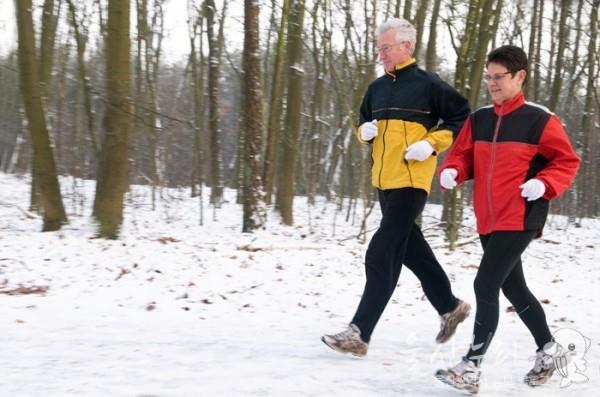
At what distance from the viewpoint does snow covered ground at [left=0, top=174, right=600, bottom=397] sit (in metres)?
3.19

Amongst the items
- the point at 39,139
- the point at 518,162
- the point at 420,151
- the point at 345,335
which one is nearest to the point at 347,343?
the point at 345,335

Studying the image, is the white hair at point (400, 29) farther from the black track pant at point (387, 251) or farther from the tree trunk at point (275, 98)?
the tree trunk at point (275, 98)

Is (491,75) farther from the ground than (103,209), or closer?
farther from the ground

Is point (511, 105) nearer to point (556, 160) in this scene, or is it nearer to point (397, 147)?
point (556, 160)

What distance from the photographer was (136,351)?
3.69 meters

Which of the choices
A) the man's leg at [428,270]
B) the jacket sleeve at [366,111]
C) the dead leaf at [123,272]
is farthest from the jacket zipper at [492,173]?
the dead leaf at [123,272]

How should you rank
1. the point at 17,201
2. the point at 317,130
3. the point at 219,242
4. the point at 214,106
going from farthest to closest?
the point at 317,130
the point at 17,201
the point at 214,106
the point at 219,242

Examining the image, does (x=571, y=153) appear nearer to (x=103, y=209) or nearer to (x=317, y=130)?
(x=103, y=209)

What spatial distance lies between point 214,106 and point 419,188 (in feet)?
45.3

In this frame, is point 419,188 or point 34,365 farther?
point 419,188

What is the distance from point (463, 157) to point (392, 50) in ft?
2.76

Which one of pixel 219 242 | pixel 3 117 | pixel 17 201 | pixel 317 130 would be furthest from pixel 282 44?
pixel 3 117

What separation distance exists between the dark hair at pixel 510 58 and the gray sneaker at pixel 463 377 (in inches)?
62.5

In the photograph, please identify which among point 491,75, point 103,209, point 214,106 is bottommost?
point 103,209
